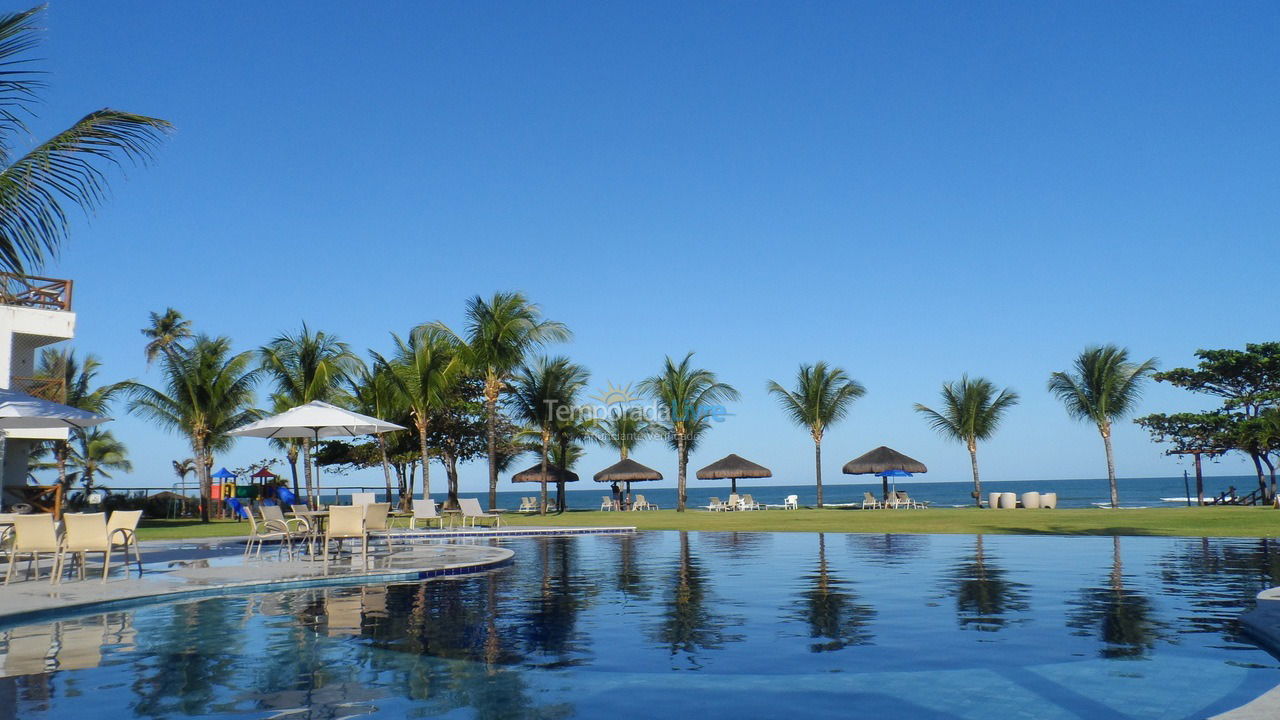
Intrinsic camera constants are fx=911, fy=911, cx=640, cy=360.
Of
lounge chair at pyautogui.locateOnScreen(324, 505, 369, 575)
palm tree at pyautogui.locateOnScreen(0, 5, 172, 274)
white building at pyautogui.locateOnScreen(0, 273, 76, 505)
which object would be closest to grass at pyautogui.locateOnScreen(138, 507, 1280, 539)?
white building at pyautogui.locateOnScreen(0, 273, 76, 505)

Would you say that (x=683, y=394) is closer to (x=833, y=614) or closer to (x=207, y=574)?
(x=207, y=574)

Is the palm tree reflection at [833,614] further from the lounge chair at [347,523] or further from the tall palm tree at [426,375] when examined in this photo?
the tall palm tree at [426,375]

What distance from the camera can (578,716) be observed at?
455cm

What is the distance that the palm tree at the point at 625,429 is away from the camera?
137 feet

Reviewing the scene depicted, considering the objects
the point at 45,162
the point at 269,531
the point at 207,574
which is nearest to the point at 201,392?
the point at 269,531

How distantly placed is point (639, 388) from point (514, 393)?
533 cm

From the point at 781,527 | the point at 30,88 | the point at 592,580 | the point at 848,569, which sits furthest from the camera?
the point at 781,527

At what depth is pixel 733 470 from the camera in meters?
38.9

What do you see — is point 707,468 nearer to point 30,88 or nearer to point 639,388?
point 639,388

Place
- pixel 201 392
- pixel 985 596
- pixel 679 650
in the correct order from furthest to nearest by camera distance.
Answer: pixel 201 392 < pixel 985 596 < pixel 679 650

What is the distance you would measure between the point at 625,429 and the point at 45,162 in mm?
36846

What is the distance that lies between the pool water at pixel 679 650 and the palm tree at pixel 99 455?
38084mm

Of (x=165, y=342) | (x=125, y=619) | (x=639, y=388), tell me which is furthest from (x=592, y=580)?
(x=165, y=342)

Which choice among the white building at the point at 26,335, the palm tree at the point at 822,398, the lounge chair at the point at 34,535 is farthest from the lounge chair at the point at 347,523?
the palm tree at the point at 822,398
